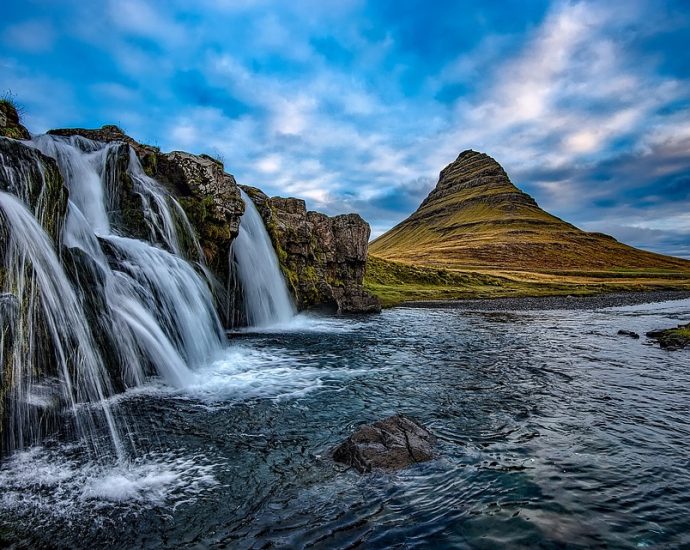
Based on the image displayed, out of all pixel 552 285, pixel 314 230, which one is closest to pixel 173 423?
pixel 314 230

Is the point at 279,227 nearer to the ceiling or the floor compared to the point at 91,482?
nearer to the ceiling

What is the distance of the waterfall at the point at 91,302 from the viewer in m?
10.5

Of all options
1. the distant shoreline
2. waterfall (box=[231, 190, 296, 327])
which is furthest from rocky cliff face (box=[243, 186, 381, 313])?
the distant shoreline

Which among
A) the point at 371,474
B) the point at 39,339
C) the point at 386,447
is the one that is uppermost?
the point at 39,339

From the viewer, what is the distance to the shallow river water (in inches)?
275

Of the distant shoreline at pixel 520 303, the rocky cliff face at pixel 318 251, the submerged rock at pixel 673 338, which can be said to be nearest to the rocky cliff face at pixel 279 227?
the rocky cliff face at pixel 318 251

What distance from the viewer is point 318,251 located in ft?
161

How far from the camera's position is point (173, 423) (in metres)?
11.6

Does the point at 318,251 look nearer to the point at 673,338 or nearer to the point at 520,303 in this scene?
the point at 673,338

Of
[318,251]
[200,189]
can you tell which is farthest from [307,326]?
[318,251]

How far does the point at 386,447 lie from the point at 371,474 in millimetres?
908

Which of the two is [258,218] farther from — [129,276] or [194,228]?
[129,276]

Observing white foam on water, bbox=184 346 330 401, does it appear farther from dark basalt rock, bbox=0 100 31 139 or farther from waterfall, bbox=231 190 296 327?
dark basalt rock, bbox=0 100 31 139

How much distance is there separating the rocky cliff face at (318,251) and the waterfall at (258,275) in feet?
5.65
